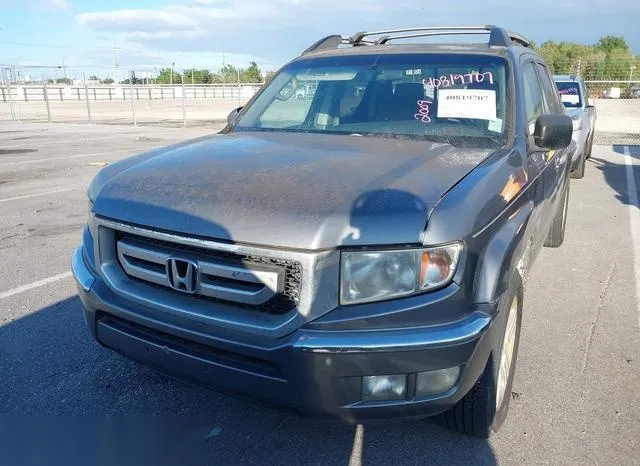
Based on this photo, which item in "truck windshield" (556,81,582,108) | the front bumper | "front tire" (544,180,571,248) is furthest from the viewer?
"truck windshield" (556,81,582,108)

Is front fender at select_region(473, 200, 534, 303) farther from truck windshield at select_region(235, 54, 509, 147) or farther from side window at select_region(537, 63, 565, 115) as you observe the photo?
side window at select_region(537, 63, 565, 115)

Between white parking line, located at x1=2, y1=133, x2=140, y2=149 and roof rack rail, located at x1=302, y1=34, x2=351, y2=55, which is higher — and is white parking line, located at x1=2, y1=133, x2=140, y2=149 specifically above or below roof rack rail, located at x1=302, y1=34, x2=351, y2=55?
below

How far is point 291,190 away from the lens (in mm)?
2293

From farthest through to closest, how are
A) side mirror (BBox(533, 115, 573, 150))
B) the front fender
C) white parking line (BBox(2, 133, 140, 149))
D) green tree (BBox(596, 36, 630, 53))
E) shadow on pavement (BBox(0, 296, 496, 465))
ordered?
green tree (BBox(596, 36, 630, 53)) → white parking line (BBox(2, 133, 140, 149)) → side mirror (BBox(533, 115, 573, 150)) → shadow on pavement (BBox(0, 296, 496, 465)) → the front fender

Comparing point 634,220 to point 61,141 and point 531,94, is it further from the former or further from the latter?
point 61,141

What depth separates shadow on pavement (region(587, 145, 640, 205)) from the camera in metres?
9.04

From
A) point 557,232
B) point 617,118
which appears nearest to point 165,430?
point 557,232

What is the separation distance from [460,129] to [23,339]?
3.15 metres

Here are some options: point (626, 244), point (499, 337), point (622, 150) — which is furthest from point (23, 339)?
point (622, 150)

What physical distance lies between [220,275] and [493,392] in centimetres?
134

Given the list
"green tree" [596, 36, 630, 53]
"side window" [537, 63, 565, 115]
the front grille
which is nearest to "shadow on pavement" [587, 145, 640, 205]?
"side window" [537, 63, 565, 115]

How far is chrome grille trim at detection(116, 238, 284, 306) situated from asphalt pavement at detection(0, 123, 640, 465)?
0.50 metres

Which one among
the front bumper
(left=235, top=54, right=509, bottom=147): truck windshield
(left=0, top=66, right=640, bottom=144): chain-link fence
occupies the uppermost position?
(left=235, top=54, right=509, bottom=147): truck windshield

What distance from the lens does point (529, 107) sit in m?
3.58
